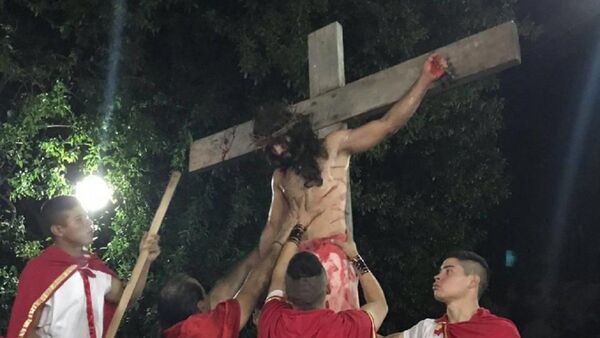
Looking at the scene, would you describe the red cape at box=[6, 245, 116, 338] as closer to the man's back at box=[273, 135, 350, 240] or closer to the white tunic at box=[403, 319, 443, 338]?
the man's back at box=[273, 135, 350, 240]

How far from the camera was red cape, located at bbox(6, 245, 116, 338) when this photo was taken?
3779mm

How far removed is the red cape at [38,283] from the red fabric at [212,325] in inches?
31.8

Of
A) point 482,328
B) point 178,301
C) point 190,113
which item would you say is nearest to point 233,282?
point 178,301

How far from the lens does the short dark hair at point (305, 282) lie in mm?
3125

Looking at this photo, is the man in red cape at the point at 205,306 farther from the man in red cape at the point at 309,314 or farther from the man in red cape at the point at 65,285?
the man in red cape at the point at 65,285

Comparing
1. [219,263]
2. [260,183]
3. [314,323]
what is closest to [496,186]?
[260,183]

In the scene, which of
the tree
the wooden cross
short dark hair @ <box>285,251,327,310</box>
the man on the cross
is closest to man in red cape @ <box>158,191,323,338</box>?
the man on the cross

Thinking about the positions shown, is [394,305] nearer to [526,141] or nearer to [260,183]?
[260,183]

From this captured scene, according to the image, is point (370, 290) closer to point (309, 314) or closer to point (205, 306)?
point (309, 314)

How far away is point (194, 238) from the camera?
773 cm

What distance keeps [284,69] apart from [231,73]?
3.60 feet

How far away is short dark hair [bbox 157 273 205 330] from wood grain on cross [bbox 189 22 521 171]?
115 centimetres

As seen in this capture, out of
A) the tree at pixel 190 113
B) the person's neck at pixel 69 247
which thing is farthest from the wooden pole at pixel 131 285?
the tree at pixel 190 113

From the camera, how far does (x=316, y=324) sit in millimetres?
3113
